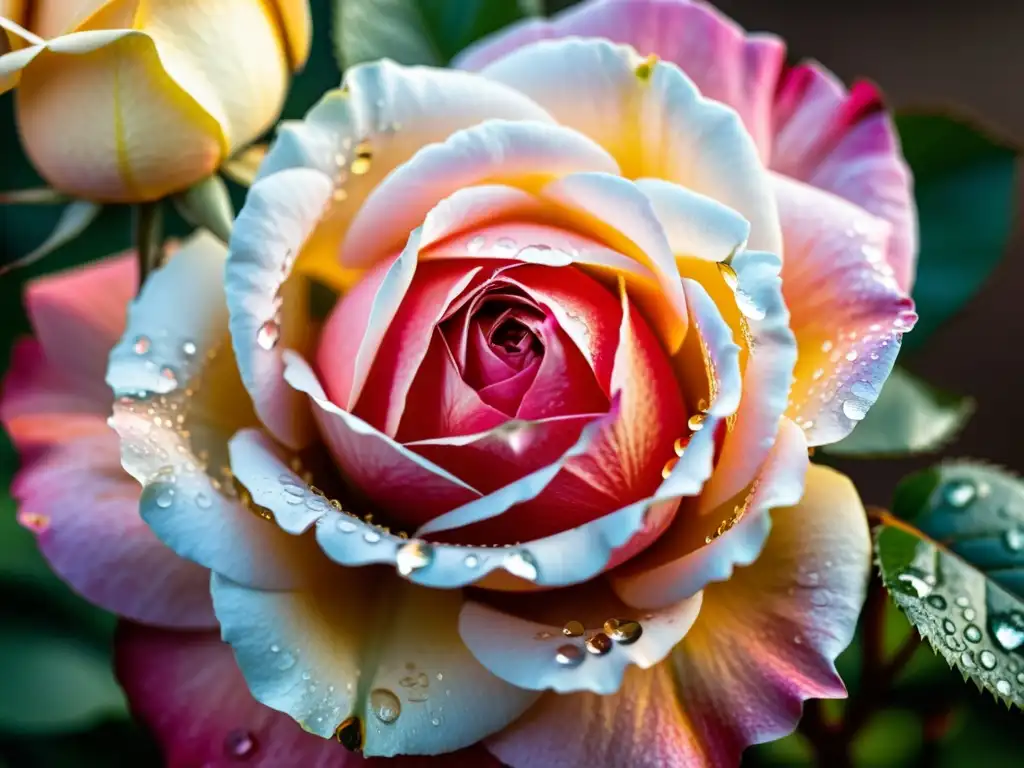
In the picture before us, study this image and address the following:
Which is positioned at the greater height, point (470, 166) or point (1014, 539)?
point (470, 166)

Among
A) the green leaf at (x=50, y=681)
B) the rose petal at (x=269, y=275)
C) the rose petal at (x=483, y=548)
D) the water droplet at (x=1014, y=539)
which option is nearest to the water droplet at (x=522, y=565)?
the rose petal at (x=483, y=548)

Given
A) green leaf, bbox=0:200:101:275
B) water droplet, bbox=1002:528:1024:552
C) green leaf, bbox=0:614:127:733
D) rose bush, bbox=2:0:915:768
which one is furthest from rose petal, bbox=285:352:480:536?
green leaf, bbox=0:614:127:733

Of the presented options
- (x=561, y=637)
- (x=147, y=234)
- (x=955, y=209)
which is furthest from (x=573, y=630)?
(x=955, y=209)

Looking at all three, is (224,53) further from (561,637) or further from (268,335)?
(561,637)

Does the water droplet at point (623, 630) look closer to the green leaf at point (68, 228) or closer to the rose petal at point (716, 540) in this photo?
the rose petal at point (716, 540)

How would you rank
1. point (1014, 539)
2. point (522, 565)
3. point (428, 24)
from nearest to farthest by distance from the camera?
point (522, 565) → point (1014, 539) → point (428, 24)

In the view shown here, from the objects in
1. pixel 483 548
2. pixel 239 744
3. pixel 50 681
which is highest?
pixel 483 548

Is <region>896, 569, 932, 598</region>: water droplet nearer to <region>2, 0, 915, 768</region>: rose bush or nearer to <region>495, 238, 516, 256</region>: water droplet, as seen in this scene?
<region>2, 0, 915, 768</region>: rose bush

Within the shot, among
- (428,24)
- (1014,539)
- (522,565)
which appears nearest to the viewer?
(522,565)
